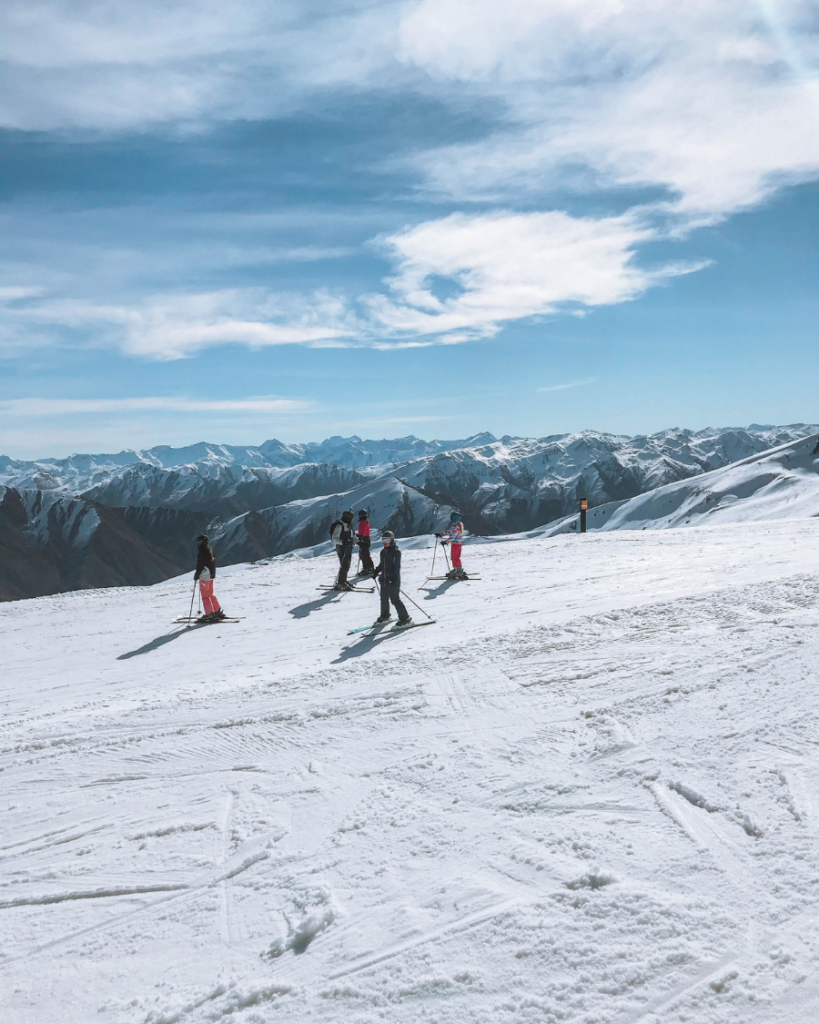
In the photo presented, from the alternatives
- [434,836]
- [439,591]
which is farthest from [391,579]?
[434,836]

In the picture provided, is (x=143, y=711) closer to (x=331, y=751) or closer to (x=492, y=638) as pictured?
(x=331, y=751)

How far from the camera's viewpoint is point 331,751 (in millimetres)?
5840

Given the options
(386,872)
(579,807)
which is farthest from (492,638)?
(386,872)

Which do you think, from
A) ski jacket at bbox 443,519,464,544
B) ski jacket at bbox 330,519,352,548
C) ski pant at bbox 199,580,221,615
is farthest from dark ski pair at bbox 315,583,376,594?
ski pant at bbox 199,580,221,615

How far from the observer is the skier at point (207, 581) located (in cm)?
1336

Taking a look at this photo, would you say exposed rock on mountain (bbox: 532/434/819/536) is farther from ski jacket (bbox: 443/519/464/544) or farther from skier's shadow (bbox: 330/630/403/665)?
skier's shadow (bbox: 330/630/403/665)

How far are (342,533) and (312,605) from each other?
2.35 metres

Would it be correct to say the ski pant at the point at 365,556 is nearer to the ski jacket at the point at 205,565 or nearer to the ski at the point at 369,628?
the ski jacket at the point at 205,565

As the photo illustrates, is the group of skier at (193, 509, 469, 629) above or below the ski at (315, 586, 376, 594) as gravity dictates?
above

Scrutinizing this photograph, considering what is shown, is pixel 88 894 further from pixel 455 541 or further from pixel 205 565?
pixel 455 541

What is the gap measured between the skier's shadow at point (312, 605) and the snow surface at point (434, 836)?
4.44 meters

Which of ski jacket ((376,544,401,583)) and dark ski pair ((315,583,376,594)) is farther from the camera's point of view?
dark ski pair ((315,583,376,594))

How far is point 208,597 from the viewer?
13492 millimetres

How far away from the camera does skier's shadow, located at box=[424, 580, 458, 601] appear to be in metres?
14.3
